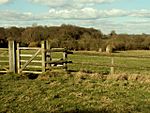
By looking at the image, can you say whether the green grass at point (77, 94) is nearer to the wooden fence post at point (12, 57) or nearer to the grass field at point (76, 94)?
the grass field at point (76, 94)

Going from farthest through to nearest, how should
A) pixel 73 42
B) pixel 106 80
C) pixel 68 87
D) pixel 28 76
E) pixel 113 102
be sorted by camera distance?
pixel 73 42 → pixel 28 76 → pixel 106 80 → pixel 68 87 → pixel 113 102

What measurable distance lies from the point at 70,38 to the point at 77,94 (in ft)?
199

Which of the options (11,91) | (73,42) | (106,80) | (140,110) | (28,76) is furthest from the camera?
(73,42)

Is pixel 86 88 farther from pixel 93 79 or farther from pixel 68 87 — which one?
pixel 93 79

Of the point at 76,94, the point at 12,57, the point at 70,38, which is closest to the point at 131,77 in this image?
the point at 76,94

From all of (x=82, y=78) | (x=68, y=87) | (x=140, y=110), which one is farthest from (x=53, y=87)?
(x=140, y=110)

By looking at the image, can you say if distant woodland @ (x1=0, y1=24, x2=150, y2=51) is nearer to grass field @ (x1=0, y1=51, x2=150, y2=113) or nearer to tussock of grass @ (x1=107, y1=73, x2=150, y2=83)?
tussock of grass @ (x1=107, y1=73, x2=150, y2=83)

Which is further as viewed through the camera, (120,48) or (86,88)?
(120,48)

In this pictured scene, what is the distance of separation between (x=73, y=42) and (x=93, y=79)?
47.2 m

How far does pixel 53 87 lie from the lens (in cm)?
1153

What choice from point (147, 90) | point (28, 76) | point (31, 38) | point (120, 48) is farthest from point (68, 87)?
point (31, 38)

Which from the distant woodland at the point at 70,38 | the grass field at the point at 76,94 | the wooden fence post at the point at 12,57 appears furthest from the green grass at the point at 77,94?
the distant woodland at the point at 70,38

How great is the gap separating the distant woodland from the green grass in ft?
133

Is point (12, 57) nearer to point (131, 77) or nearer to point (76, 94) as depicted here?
point (131, 77)
